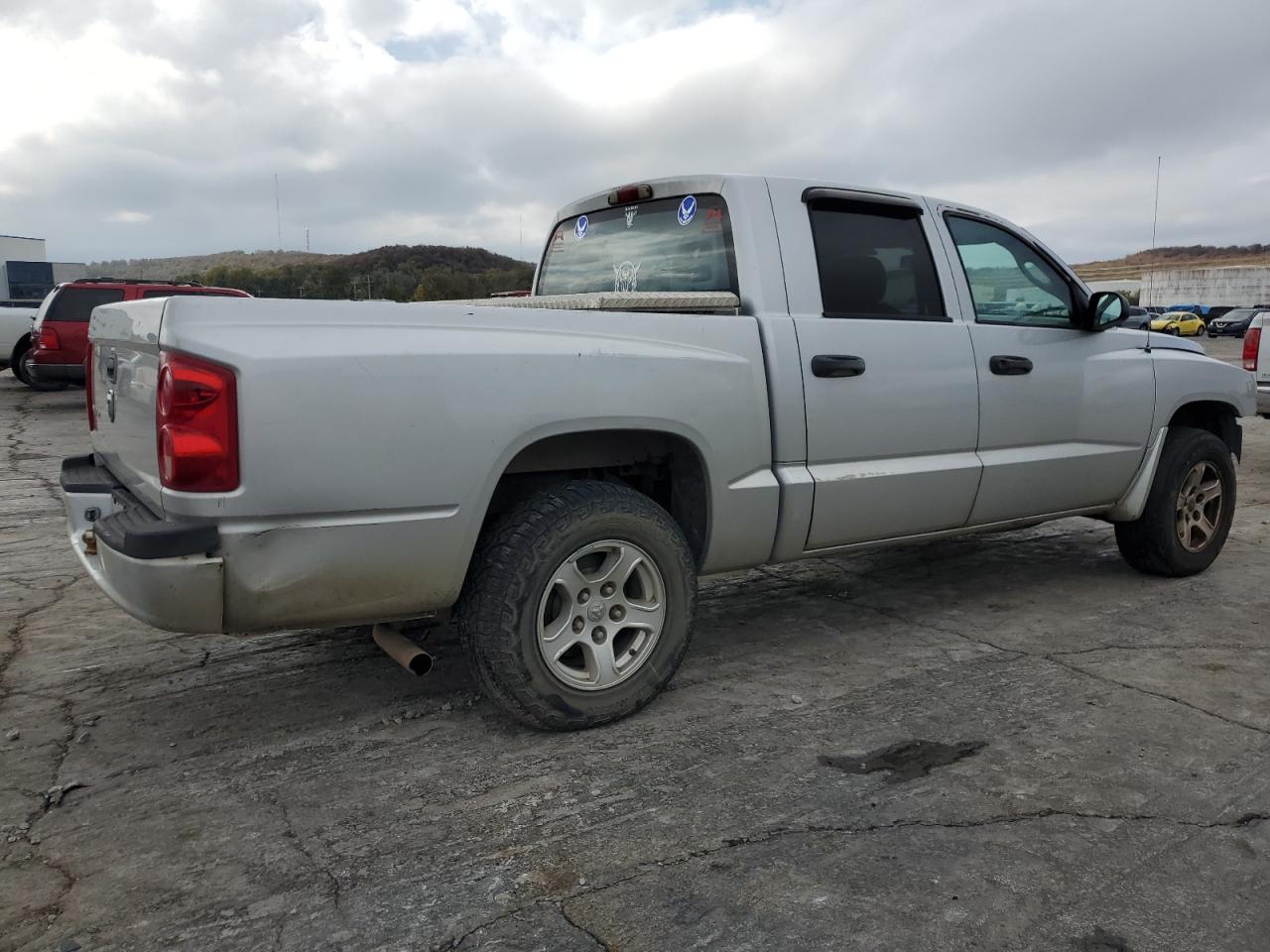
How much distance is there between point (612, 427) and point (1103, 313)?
2.80 m

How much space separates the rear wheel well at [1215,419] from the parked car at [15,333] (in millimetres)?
18130

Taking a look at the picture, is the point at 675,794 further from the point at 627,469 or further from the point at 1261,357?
the point at 1261,357

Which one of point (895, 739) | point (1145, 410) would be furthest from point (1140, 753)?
point (1145, 410)

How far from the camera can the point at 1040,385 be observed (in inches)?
176

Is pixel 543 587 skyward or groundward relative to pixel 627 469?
groundward

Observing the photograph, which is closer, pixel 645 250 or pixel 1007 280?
pixel 645 250

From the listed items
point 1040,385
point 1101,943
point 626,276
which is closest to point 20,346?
point 626,276

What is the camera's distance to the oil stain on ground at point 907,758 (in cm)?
302

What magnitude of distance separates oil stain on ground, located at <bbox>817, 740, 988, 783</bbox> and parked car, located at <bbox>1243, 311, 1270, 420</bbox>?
25.5 feet

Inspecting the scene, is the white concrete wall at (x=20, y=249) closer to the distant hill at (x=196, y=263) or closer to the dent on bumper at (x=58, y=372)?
the distant hill at (x=196, y=263)

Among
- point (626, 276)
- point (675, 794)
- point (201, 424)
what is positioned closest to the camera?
point (201, 424)

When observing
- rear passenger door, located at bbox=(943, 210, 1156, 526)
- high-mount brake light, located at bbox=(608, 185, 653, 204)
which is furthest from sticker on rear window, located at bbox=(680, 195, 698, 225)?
rear passenger door, located at bbox=(943, 210, 1156, 526)

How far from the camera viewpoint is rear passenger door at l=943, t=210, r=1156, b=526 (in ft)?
14.1

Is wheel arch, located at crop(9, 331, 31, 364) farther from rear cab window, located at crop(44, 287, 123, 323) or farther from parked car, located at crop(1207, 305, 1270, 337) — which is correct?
parked car, located at crop(1207, 305, 1270, 337)
